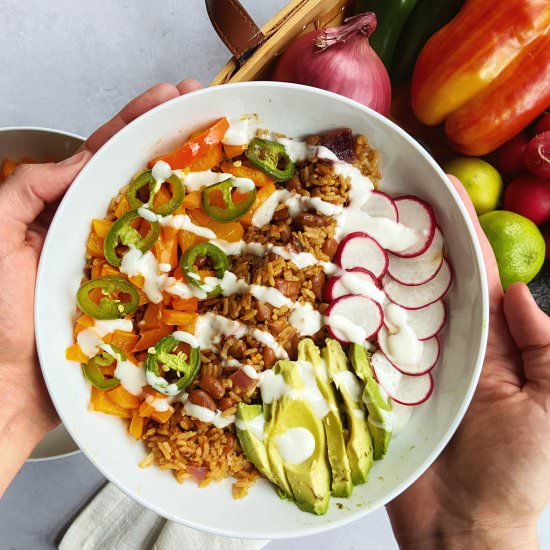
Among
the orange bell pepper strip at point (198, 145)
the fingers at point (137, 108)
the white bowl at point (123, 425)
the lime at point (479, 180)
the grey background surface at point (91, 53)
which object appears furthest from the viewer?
the grey background surface at point (91, 53)

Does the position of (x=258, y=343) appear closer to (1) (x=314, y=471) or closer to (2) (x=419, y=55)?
(1) (x=314, y=471)

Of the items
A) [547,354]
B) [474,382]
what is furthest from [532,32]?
[474,382]

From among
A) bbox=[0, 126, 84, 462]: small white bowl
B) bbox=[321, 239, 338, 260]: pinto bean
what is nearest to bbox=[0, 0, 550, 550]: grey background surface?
bbox=[0, 126, 84, 462]: small white bowl

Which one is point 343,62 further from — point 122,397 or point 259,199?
point 122,397

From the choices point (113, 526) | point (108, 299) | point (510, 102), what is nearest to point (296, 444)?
point (108, 299)

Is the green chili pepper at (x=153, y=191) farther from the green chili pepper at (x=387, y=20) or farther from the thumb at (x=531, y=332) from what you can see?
the thumb at (x=531, y=332)

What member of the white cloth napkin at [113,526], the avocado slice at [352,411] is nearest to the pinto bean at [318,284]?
the avocado slice at [352,411]
